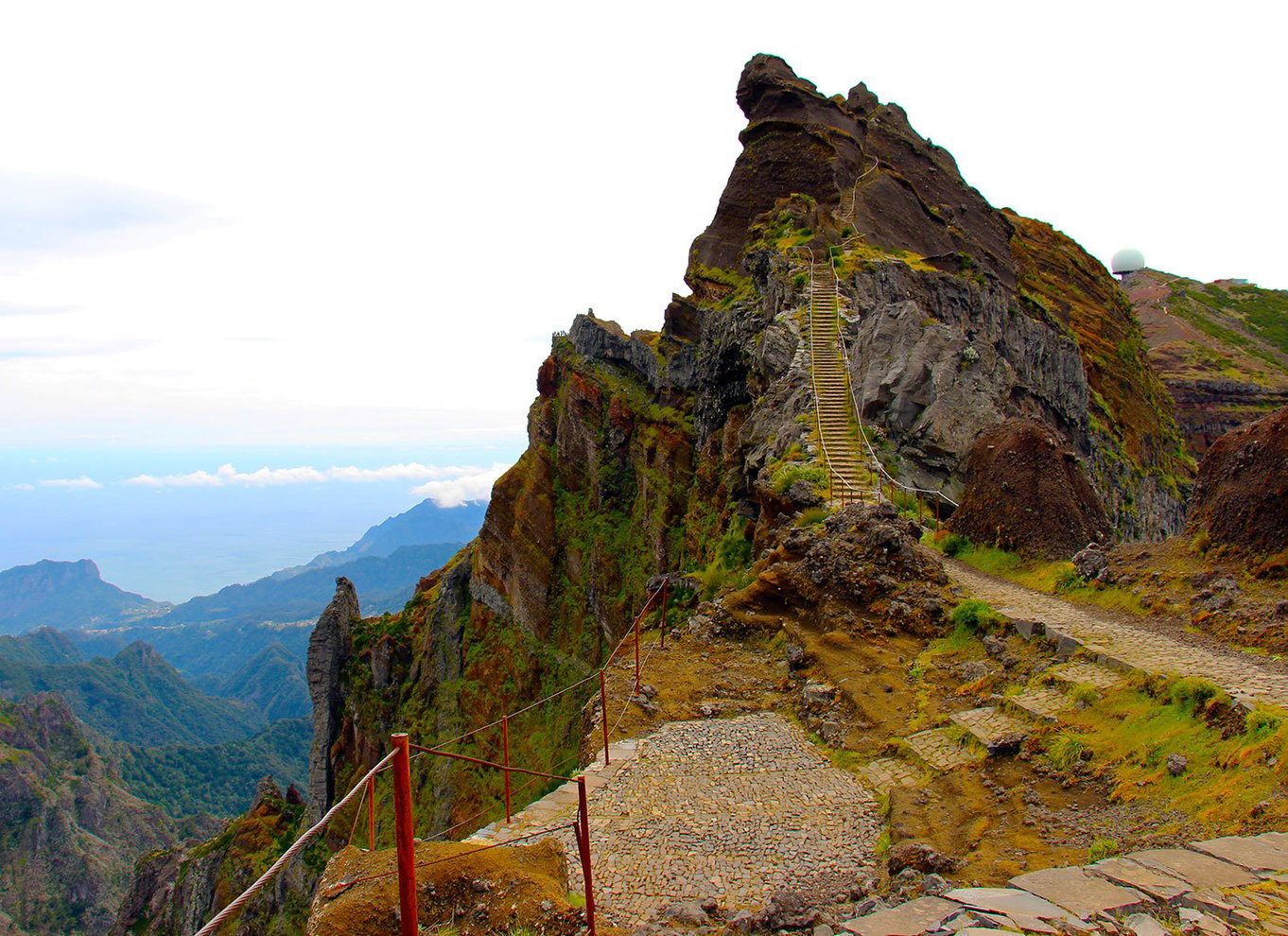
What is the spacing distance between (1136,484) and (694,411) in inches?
867

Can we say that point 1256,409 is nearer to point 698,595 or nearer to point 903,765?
point 698,595

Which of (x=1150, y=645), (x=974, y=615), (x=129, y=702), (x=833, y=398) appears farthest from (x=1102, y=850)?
(x=129, y=702)

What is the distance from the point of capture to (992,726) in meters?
9.23

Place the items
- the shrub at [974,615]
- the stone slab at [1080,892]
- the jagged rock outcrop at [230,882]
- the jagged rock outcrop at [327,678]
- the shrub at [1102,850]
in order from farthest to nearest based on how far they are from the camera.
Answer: the jagged rock outcrop at [327,678] → the jagged rock outcrop at [230,882] → the shrub at [974,615] → the shrub at [1102,850] → the stone slab at [1080,892]

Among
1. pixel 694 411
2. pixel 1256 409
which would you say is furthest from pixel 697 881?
pixel 1256 409

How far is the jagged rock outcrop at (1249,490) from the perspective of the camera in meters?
10.7

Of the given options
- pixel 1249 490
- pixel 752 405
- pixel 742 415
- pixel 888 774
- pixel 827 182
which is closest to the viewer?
pixel 888 774

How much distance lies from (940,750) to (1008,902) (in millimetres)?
4005

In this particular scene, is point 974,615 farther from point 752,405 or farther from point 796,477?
point 752,405

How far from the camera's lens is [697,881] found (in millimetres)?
7406

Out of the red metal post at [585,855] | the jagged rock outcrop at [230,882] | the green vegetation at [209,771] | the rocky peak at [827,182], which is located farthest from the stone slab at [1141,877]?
the green vegetation at [209,771]

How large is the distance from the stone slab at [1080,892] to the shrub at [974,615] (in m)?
6.28

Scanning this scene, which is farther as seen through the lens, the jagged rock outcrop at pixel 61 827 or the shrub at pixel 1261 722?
the jagged rock outcrop at pixel 61 827

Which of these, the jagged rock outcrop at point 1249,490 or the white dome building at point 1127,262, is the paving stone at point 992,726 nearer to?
the jagged rock outcrop at point 1249,490
